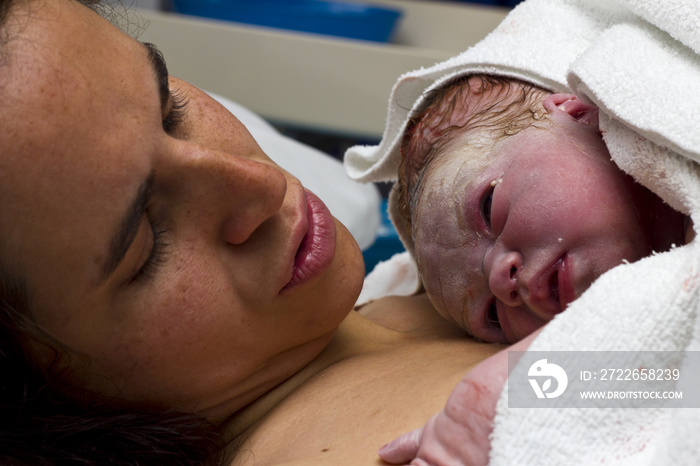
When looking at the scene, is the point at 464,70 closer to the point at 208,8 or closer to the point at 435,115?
the point at 435,115

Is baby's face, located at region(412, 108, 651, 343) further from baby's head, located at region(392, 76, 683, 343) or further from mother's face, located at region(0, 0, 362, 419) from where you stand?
mother's face, located at region(0, 0, 362, 419)

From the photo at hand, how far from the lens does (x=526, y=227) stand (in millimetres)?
820

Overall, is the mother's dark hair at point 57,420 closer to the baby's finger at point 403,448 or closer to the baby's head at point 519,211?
the baby's finger at point 403,448

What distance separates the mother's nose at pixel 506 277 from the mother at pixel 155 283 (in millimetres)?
84

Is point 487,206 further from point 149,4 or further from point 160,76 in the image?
point 149,4

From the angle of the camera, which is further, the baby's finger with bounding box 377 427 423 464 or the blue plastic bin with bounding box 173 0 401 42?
the blue plastic bin with bounding box 173 0 401 42

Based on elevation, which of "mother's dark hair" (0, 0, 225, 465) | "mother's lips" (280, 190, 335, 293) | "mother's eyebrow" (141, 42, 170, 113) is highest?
"mother's eyebrow" (141, 42, 170, 113)

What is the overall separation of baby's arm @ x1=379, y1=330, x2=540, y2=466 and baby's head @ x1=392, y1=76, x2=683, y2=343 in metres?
0.21

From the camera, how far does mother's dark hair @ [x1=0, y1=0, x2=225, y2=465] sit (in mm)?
736

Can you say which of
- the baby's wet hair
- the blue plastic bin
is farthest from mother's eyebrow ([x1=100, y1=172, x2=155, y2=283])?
the blue plastic bin

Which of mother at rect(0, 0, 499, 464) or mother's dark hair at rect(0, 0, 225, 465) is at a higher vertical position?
mother at rect(0, 0, 499, 464)

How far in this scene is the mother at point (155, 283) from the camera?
2.21ft

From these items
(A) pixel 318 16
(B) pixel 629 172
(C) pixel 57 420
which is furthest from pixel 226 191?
(A) pixel 318 16

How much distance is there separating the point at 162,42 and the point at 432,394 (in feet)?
5.82
